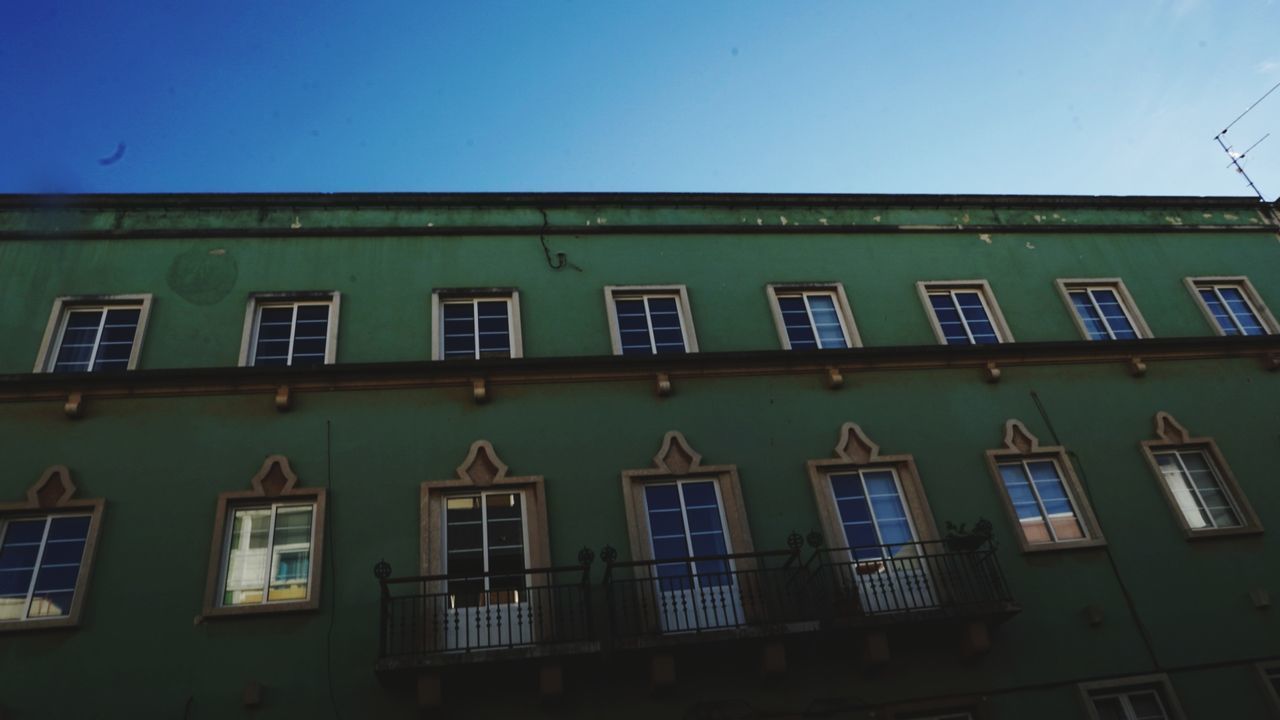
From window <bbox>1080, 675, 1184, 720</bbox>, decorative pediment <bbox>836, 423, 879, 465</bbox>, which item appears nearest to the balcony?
decorative pediment <bbox>836, 423, 879, 465</bbox>

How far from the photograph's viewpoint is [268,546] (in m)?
11.4

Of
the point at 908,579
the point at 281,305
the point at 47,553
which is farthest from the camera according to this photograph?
the point at 281,305

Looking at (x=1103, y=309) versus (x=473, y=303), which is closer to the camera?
(x=473, y=303)

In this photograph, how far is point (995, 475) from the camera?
13.1 metres

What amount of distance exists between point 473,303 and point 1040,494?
9679 millimetres

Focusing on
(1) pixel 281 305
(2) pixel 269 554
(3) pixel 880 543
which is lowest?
(3) pixel 880 543

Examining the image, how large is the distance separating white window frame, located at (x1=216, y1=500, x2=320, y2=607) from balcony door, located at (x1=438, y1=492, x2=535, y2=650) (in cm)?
173

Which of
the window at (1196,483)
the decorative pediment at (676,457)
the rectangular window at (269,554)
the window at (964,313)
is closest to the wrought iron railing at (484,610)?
the rectangular window at (269,554)

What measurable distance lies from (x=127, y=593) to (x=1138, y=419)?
1536 cm

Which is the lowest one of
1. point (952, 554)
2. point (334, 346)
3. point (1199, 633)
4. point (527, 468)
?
point (1199, 633)

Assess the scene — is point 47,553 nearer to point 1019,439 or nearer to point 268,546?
point 268,546

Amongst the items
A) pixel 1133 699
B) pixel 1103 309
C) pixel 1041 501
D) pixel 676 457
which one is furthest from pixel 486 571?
pixel 1103 309

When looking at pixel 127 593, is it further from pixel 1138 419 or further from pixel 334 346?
pixel 1138 419

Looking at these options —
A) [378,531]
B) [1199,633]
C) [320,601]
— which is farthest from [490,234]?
[1199,633]
